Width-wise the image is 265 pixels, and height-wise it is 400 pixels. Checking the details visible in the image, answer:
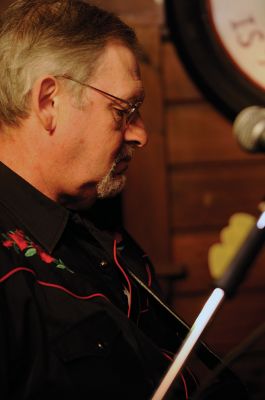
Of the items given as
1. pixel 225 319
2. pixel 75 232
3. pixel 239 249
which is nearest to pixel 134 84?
pixel 75 232

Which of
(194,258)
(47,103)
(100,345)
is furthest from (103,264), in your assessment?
(194,258)

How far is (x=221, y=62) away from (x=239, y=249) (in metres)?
1.43

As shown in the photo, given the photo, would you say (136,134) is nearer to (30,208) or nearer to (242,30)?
(30,208)

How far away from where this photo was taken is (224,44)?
7.32 feet

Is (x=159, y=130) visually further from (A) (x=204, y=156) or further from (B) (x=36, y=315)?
(B) (x=36, y=315)

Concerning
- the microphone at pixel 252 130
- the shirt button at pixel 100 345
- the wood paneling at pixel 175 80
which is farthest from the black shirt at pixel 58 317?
the wood paneling at pixel 175 80

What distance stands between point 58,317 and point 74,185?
0.38 meters

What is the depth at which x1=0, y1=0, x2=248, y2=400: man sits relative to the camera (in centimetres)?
126

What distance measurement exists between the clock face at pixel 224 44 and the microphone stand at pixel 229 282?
1.39 metres

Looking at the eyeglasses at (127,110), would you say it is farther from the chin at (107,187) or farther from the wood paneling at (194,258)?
the wood paneling at (194,258)

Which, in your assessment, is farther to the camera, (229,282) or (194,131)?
(194,131)

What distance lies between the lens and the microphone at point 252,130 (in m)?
0.99

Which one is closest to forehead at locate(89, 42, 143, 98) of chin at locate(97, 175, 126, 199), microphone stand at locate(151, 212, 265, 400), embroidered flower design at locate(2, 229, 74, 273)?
chin at locate(97, 175, 126, 199)

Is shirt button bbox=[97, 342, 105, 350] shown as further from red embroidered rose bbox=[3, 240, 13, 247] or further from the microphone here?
the microphone
